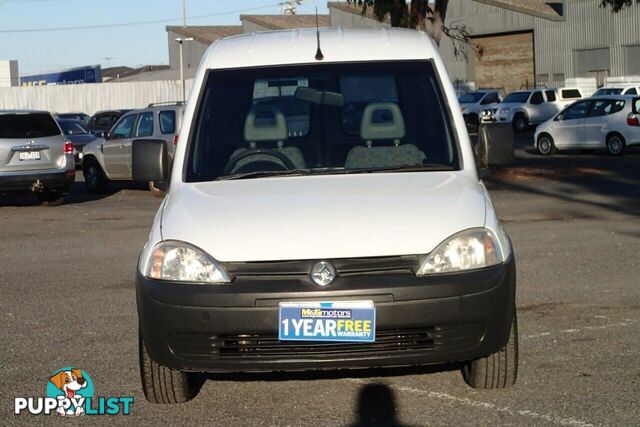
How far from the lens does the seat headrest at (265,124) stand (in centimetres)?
666

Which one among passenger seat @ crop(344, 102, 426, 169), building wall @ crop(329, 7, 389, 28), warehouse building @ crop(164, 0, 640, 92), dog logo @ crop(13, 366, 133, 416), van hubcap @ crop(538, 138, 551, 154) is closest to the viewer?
dog logo @ crop(13, 366, 133, 416)

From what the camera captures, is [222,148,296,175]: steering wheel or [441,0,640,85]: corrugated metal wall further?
[441,0,640,85]: corrugated metal wall

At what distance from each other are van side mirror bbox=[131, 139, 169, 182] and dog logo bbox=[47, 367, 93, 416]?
48.7 inches

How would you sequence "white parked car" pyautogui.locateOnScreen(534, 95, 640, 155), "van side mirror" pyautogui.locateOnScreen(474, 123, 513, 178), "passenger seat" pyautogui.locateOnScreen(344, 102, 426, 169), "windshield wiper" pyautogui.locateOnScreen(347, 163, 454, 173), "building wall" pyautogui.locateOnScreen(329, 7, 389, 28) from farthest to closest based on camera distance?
"building wall" pyautogui.locateOnScreen(329, 7, 389, 28) < "white parked car" pyautogui.locateOnScreen(534, 95, 640, 155) < "van side mirror" pyautogui.locateOnScreen(474, 123, 513, 178) < "passenger seat" pyautogui.locateOnScreen(344, 102, 426, 169) < "windshield wiper" pyautogui.locateOnScreen(347, 163, 454, 173)

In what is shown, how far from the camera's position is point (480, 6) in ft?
206

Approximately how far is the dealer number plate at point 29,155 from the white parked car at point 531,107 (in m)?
26.9

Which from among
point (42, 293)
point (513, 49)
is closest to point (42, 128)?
point (42, 293)

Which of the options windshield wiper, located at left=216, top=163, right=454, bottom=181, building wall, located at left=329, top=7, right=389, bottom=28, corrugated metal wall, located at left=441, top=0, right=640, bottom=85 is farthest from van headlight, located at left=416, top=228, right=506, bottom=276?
building wall, located at left=329, top=7, right=389, bottom=28

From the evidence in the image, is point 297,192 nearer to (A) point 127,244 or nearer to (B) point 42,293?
(B) point 42,293

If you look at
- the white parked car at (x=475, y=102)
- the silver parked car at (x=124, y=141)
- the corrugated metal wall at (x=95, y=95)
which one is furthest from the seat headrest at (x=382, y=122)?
the corrugated metal wall at (x=95, y=95)

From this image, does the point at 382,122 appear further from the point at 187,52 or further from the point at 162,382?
the point at 187,52

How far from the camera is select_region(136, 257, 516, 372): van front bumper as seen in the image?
17.3 feet

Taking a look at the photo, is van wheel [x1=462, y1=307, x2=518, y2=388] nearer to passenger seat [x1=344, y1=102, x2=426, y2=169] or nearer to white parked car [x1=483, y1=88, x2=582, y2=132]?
passenger seat [x1=344, y1=102, x2=426, y2=169]

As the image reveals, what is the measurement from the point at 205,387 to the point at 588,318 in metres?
3.12
